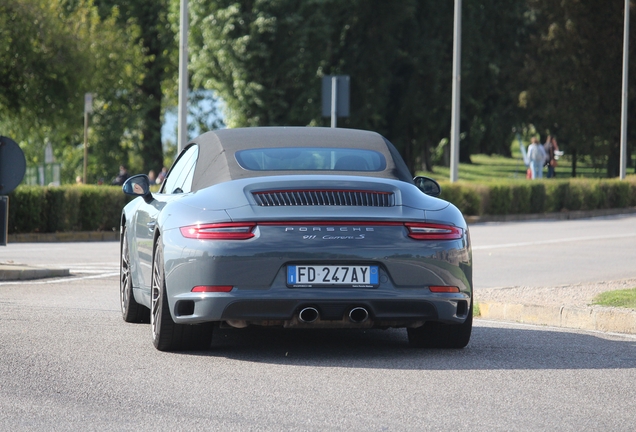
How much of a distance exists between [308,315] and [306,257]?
38cm

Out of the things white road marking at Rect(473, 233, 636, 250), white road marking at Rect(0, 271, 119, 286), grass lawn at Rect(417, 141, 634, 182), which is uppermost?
white road marking at Rect(0, 271, 119, 286)

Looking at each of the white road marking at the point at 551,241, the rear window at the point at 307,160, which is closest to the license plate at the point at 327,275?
the rear window at the point at 307,160

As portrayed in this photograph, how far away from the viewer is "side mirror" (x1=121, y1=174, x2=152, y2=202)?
9.20 metres

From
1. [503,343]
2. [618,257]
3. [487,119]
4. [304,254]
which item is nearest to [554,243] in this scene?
[618,257]

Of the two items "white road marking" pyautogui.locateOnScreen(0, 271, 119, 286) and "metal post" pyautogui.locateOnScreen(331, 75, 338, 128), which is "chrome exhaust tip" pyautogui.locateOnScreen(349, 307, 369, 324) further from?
"metal post" pyautogui.locateOnScreen(331, 75, 338, 128)

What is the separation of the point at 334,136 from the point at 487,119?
52.9m

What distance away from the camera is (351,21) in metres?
46.3

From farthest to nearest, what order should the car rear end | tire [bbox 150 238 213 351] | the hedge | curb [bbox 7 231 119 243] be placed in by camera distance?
1. the hedge
2. curb [bbox 7 231 119 243]
3. tire [bbox 150 238 213 351]
4. the car rear end

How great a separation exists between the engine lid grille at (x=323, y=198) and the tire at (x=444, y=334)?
1037mm

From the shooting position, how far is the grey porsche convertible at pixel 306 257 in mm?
7418

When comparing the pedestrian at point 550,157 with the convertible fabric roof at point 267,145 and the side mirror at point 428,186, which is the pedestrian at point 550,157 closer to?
the side mirror at point 428,186

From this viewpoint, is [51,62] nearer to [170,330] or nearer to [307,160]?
[307,160]

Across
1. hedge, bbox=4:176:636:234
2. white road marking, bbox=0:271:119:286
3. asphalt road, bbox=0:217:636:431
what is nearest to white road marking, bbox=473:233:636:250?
hedge, bbox=4:176:636:234

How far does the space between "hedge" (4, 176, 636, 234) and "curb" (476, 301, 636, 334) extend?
1497cm
